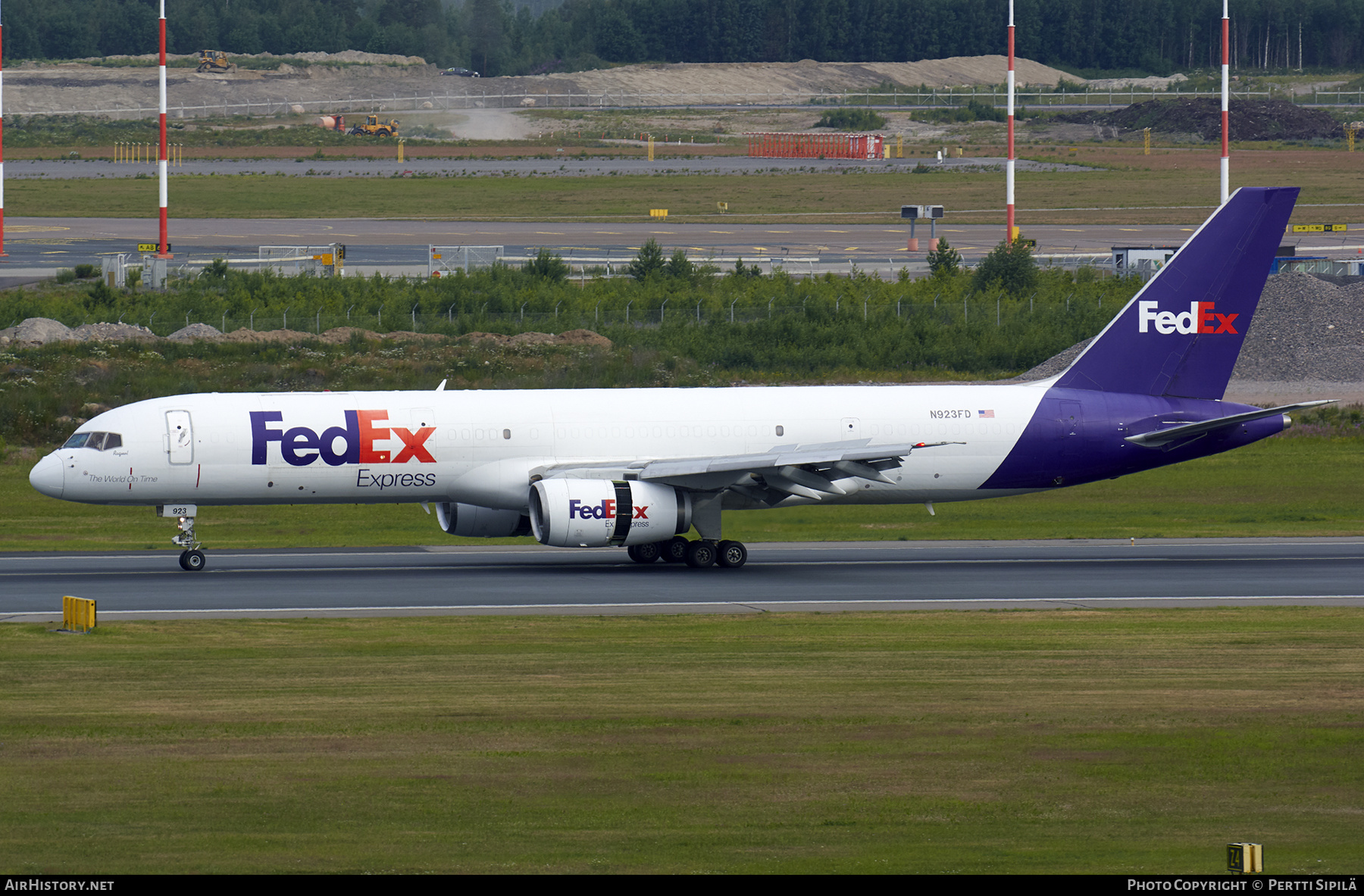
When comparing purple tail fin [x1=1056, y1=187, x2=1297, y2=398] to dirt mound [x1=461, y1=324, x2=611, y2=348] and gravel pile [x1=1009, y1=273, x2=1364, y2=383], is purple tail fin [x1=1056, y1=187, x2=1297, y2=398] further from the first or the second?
dirt mound [x1=461, y1=324, x2=611, y2=348]

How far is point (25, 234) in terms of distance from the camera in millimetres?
103562

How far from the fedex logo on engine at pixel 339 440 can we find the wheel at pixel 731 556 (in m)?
7.11

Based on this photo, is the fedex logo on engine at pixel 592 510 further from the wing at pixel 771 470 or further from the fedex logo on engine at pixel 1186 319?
the fedex logo on engine at pixel 1186 319

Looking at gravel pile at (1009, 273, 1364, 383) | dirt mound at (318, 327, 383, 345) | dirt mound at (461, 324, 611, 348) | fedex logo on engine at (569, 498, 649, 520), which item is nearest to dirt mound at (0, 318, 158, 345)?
dirt mound at (318, 327, 383, 345)

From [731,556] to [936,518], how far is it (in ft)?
38.1

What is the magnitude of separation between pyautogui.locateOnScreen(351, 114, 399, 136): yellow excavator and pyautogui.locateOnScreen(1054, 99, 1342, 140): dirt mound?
7251 centimetres

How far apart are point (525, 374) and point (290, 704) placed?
130 ft

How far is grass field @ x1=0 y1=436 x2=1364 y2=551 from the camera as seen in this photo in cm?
4603

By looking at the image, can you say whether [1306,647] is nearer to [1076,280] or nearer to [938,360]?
[938,360]

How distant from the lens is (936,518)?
49562mm

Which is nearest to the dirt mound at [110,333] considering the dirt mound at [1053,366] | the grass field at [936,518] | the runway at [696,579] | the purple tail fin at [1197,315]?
the grass field at [936,518]

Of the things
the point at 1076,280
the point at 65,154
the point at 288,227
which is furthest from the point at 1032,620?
the point at 65,154

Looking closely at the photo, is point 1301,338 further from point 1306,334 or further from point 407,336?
point 407,336

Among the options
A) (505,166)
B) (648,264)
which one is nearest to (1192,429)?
(648,264)
